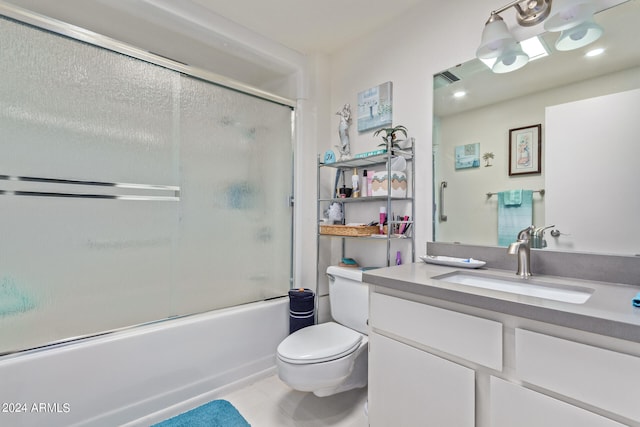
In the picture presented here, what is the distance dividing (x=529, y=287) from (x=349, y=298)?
3.11 ft

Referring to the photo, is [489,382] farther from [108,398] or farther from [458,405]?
[108,398]

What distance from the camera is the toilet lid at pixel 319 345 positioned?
1443 millimetres

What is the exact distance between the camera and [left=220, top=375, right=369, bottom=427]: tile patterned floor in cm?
154

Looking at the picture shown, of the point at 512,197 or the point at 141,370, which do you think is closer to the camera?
the point at 512,197

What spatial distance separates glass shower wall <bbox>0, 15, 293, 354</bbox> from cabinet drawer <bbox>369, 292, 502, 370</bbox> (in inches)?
46.1

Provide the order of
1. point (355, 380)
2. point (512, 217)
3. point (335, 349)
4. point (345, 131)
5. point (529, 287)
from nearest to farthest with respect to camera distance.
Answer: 1. point (529, 287)
2. point (512, 217)
3. point (335, 349)
4. point (355, 380)
5. point (345, 131)

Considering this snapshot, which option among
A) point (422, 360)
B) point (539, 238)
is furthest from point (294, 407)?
point (539, 238)

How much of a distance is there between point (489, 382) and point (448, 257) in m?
0.74

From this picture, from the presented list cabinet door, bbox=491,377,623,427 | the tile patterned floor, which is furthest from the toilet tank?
cabinet door, bbox=491,377,623,427

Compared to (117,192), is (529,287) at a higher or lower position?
lower

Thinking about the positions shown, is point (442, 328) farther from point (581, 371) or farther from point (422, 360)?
point (581, 371)

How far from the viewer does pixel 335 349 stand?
150 cm

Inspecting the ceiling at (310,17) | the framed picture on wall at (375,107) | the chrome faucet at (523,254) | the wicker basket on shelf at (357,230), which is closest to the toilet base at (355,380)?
the wicker basket on shelf at (357,230)

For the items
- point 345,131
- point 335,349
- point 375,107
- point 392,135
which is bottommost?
point 335,349
